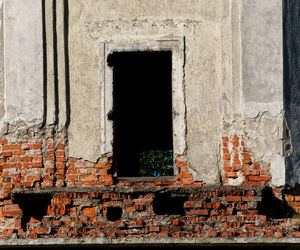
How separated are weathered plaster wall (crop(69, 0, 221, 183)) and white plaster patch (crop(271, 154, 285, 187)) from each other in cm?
58

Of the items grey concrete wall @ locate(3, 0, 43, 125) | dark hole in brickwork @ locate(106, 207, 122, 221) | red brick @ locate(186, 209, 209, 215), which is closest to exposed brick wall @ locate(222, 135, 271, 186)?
red brick @ locate(186, 209, 209, 215)

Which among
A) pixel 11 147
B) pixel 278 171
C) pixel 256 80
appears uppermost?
pixel 256 80

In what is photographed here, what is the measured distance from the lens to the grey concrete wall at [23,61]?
8.78m

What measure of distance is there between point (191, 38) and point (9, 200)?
7.95 ft

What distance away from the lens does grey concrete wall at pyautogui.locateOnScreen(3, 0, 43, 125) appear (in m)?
8.78

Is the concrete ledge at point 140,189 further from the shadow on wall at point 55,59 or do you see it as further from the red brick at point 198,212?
the shadow on wall at point 55,59

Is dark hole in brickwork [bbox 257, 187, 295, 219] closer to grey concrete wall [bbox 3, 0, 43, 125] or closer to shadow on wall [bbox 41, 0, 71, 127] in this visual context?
shadow on wall [bbox 41, 0, 71, 127]

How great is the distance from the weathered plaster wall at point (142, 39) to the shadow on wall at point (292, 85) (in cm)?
68

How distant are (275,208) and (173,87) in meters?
1.56

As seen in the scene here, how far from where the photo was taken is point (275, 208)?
8.62 meters

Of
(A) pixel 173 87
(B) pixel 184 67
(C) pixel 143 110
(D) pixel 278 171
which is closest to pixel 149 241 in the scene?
(D) pixel 278 171

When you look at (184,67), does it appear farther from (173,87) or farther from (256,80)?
(256,80)

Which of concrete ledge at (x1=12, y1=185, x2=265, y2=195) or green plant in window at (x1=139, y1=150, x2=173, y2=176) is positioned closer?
concrete ledge at (x1=12, y1=185, x2=265, y2=195)

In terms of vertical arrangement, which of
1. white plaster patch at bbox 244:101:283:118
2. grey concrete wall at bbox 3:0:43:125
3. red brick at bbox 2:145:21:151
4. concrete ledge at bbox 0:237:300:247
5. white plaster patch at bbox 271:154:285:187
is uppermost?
grey concrete wall at bbox 3:0:43:125
